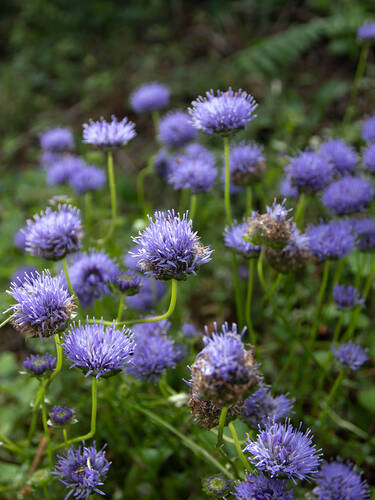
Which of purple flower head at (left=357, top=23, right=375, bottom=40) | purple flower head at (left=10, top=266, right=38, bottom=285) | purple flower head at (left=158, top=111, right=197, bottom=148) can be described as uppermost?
purple flower head at (left=357, top=23, right=375, bottom=40)

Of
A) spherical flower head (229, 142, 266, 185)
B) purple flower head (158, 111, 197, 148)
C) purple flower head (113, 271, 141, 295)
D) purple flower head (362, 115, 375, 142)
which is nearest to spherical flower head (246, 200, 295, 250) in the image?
purple flower head (113, 271, 141, 295)

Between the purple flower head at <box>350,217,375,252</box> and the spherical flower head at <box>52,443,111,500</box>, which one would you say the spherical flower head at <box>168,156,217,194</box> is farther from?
the spherical flower head at <box>52,443,111,500</box>

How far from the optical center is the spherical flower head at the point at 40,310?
5.06 feet

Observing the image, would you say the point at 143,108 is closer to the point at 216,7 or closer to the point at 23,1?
the point at 216,7

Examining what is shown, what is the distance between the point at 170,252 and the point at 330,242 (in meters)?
0.95

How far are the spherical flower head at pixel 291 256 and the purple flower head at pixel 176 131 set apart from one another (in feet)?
4.62

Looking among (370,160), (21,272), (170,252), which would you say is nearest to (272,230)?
(170,252)

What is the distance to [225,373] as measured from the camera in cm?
124

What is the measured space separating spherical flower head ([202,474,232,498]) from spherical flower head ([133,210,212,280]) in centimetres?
64

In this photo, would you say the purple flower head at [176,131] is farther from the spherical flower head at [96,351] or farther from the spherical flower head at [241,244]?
the spherical flower head at [96,351]

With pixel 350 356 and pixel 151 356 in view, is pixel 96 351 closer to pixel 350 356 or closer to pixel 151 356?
pixel 151 356

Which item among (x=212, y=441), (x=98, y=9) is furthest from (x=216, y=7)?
(x=212, y=441)

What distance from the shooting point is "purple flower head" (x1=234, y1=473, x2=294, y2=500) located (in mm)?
1409

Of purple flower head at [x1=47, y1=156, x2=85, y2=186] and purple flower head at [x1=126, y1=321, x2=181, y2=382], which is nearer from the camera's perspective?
purple flower head at [x1=126, y1=321, x2=181, y2=382]
